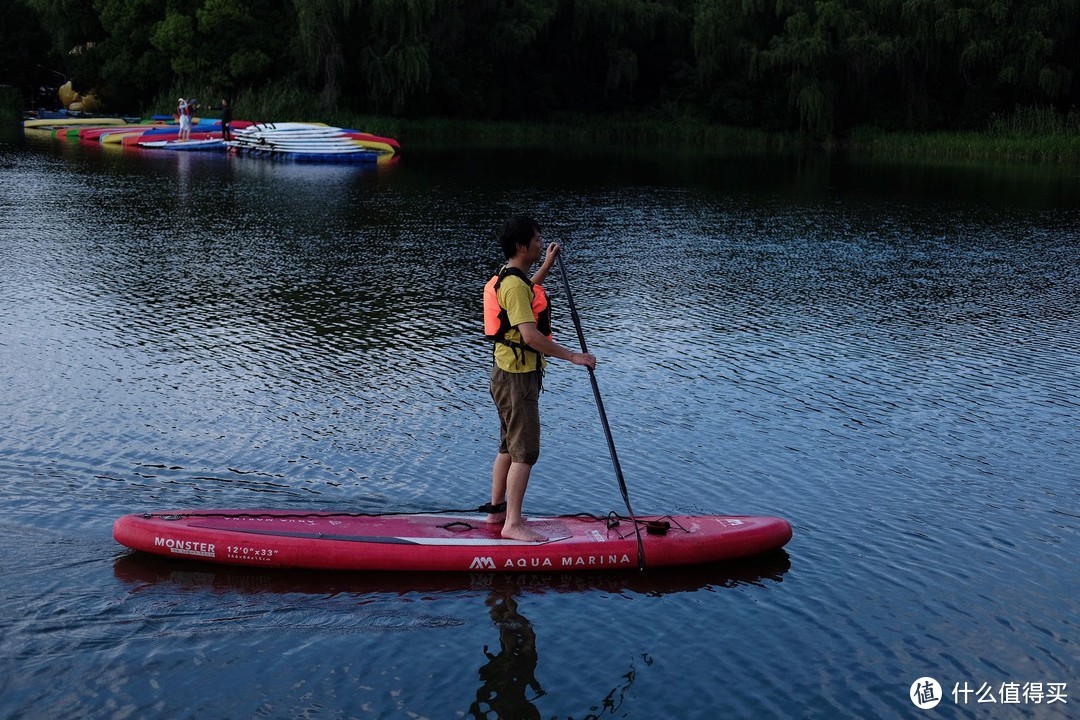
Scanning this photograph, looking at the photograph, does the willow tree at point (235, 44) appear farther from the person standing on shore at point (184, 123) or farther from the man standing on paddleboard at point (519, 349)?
the man standing on paddleboard at point (519, 349)

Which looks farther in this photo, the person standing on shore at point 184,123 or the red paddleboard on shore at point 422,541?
the person standing on shore at point 184,123

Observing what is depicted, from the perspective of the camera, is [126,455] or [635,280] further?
[635,280]

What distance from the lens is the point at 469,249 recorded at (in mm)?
22047

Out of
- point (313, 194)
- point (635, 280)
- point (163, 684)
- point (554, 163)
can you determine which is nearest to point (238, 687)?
point (163, 684)

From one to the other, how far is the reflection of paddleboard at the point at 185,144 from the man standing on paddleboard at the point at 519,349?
121 ft

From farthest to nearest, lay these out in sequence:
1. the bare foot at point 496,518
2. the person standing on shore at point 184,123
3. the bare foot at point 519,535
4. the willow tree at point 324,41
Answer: the willow tree at point 324,41 → the person standing on shore at point 184,123 → the bare foot at point 496,518 → the bare foot at point 519,535

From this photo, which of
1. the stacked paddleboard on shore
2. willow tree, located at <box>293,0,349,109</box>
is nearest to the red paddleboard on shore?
the stacked paddleboard on shore

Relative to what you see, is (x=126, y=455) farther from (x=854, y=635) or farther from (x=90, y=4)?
(x=90, y=4)

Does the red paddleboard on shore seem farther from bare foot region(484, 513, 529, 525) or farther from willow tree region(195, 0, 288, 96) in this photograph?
willow tree region(195, 0, 288, 96)

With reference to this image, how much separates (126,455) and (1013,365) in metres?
10.2

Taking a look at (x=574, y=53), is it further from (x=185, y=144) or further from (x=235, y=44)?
(x=185, y=144)

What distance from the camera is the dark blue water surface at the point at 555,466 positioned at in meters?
6.93

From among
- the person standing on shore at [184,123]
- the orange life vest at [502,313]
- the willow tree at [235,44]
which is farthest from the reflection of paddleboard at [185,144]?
the orange life vest at [502,313]

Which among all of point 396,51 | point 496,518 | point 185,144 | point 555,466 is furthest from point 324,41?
point 496,518
